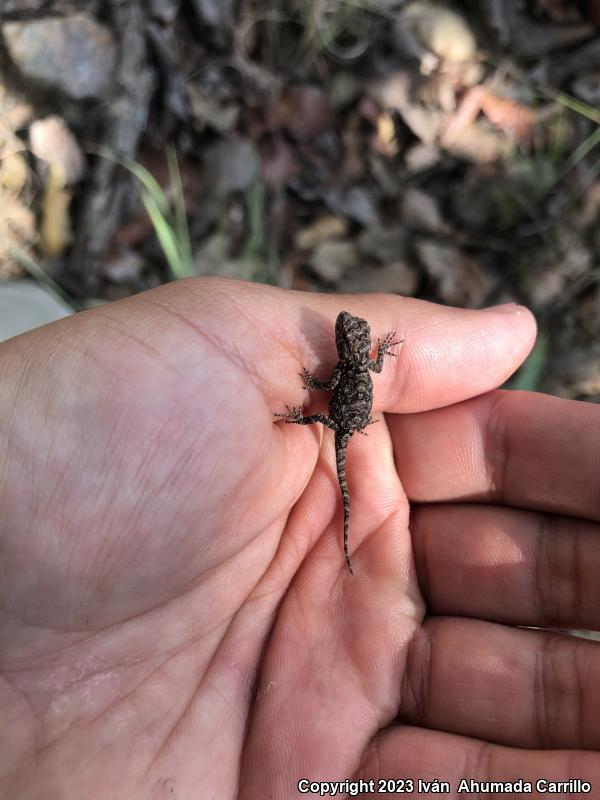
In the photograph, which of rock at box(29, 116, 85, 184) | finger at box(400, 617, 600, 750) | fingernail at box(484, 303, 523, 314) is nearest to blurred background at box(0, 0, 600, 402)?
rock at box(29, 116, 85, 184)

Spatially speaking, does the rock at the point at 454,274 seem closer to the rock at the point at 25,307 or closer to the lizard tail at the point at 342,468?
the lizard tail at the point at 342,468

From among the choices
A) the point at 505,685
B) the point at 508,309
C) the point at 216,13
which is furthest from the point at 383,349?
the point at 216,13

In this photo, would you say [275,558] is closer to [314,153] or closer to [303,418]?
[303,418]

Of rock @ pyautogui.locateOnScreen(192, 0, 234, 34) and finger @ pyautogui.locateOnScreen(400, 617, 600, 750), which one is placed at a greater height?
rock @ pyautogui.locateOnScreen(192, 0, 234, 34)

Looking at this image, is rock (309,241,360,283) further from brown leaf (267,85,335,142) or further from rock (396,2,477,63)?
rock (396,2,477,63)

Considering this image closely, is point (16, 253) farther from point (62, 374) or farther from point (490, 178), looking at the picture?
point (490, 178)
